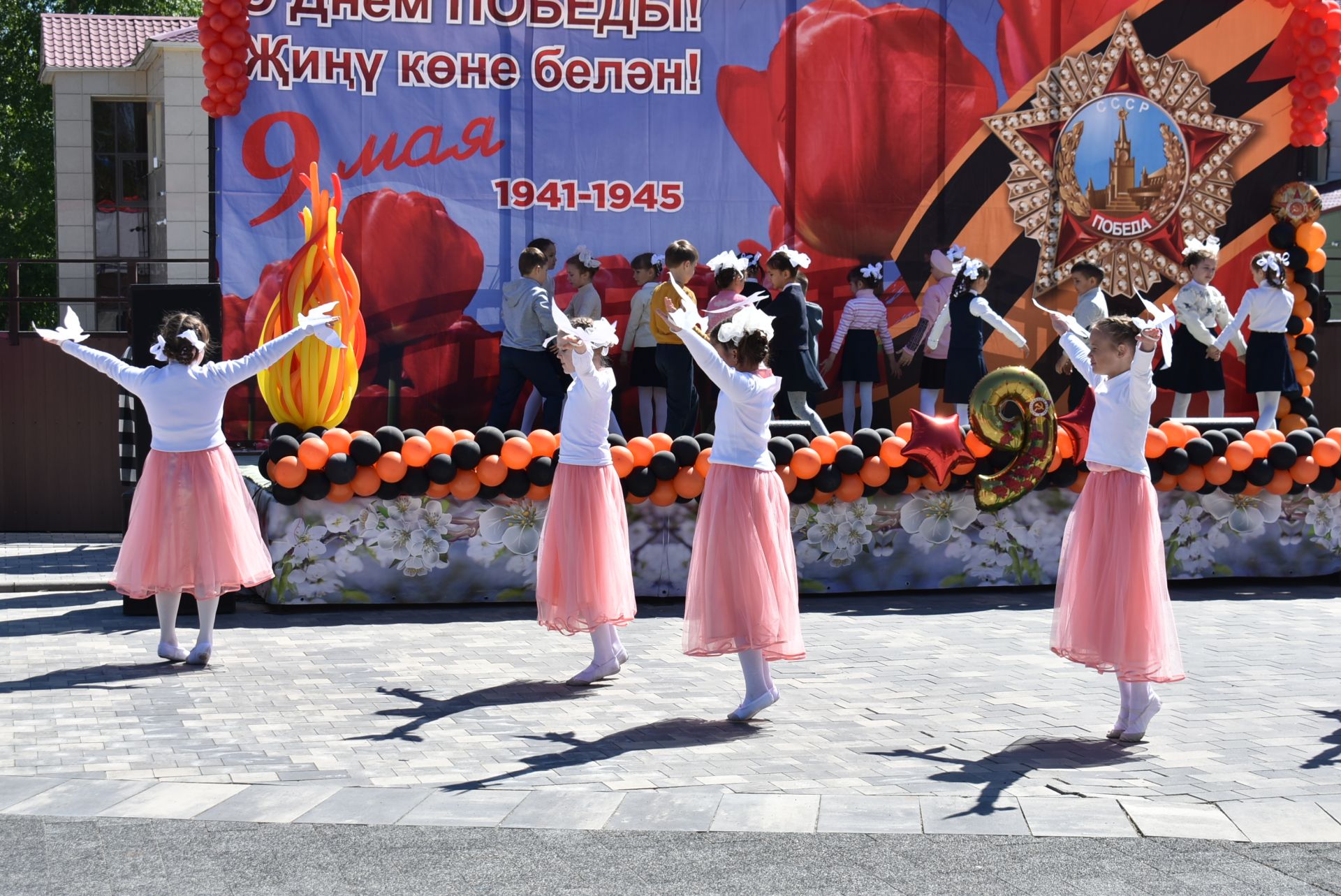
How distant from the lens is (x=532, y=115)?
12586 millimetres

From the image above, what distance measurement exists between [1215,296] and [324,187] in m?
7.20

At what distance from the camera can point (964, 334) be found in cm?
1223

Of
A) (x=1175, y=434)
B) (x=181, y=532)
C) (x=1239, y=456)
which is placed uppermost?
(x=1175, y=434)

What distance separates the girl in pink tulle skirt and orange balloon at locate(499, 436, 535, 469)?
2.16 meters

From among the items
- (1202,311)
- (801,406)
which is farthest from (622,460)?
(1202,311)

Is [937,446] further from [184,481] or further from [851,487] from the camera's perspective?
[184,481]

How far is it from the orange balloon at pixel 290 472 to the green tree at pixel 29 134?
97.4ft

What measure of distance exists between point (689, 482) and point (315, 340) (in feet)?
8.57

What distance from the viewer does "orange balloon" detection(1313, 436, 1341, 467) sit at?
11.0 metres

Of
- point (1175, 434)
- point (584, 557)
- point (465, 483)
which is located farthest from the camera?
point (1175, 434)

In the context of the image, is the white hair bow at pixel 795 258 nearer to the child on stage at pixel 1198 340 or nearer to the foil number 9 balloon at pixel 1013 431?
the foil number 9 balloon at pixel 1013 431

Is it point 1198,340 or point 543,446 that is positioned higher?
point 1198,340

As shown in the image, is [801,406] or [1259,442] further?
[801,406]

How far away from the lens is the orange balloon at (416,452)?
9.73m
